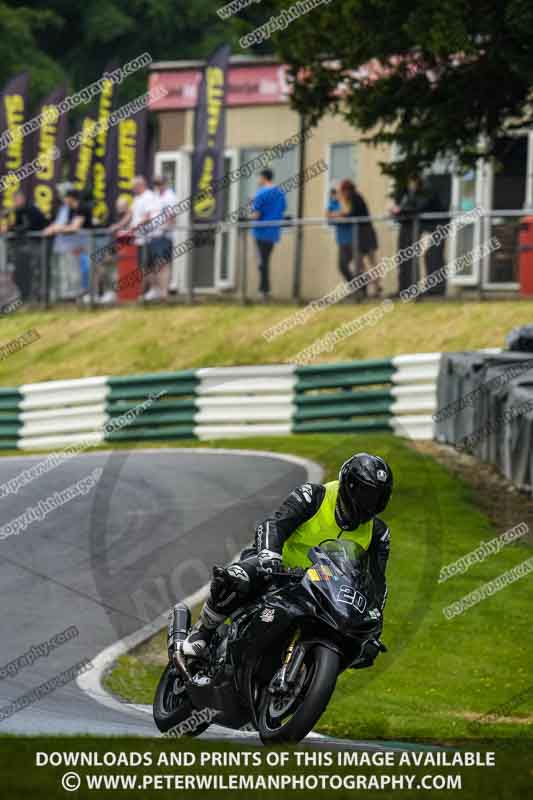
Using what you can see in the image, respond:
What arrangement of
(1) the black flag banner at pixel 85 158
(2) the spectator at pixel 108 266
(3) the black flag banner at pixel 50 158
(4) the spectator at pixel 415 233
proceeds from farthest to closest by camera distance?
(3) the black flag banner at pixel 50 158
(1) the black flag banner at pixel 85 158
(2) the spectator at pixel 108 266
(4) the spectator at pixel 415 233

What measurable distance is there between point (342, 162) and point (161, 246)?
5063mm

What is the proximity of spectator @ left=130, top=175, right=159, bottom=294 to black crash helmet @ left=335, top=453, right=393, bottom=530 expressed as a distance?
60.3 feet

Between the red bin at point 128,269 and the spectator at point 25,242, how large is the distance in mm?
1649

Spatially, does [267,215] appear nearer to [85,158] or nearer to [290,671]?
[85,158]

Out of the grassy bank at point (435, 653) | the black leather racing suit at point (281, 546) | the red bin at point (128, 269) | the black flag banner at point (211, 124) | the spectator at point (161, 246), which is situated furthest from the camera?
the black flag banner at point (211, 124)

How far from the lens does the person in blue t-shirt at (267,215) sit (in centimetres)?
2659

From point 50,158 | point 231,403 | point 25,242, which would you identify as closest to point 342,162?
point 25,242

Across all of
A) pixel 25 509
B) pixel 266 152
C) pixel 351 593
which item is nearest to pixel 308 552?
pixel 351 593

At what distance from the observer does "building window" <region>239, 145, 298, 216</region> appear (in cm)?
3147

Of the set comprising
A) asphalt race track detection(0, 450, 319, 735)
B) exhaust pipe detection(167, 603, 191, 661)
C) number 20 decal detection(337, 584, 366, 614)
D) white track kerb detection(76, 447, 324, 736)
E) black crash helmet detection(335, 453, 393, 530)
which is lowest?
white track kerb detection(76, 447, 324, 736)

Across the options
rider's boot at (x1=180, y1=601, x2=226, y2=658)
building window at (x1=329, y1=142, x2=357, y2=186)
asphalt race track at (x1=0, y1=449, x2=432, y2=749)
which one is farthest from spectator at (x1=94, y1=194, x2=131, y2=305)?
rider's boot at (x1=180, y1=601, x2=226, y2=658)

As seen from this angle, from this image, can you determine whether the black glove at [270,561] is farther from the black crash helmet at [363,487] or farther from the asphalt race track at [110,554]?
the asphalt race track at [110,554]

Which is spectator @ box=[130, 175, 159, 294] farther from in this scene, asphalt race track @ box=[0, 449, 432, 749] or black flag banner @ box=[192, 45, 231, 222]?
asphalt race track @ box=[0, 449, 432, 749]

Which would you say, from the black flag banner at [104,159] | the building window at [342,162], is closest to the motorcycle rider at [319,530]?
the building window at [342,162]
